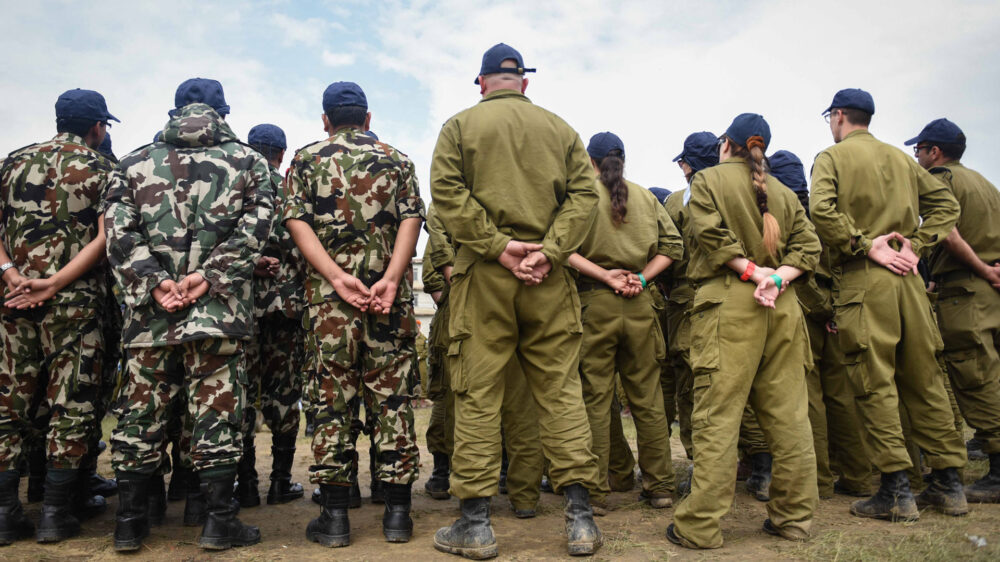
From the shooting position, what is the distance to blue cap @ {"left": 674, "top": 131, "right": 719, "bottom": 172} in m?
5.88

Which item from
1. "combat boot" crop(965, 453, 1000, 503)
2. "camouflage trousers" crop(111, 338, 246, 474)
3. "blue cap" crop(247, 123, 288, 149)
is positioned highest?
"blue cap" crop(247, 123, 288, 149)

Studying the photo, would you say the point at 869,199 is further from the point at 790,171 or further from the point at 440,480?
the point at 440,480

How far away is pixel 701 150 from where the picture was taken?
5891 mm

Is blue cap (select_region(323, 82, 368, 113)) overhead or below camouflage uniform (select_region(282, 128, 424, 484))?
overhead

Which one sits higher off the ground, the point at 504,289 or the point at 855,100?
the point at 855,100

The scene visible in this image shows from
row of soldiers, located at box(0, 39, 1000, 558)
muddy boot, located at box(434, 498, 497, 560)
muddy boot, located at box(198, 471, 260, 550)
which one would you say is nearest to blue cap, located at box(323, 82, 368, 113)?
row of soldiers, located at box(0, 39, 1000, 558)

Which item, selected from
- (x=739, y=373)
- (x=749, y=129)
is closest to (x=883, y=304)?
(x=739, y=373)

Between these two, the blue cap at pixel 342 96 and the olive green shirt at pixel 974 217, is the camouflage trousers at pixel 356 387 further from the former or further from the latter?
the olive green shirt at pixel 974 217

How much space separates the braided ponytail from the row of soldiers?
0.02 m

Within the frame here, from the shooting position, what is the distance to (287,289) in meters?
5.09

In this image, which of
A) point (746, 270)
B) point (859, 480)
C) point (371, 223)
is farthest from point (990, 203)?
point (371, 223)

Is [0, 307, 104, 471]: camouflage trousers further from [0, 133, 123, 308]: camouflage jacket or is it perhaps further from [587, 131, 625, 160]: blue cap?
[587, 131, 625, 160]: blue cap

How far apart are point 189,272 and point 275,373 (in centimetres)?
143

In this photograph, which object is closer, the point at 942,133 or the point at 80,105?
the point at 80,105
